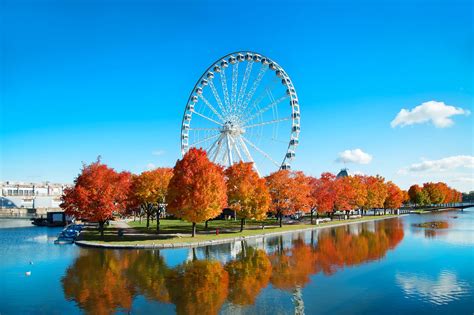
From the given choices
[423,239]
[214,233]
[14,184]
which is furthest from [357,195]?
[14,184]

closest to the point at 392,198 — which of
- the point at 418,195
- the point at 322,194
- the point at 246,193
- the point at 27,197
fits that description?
the point at 418,195

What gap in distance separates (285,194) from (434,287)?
1669 inches

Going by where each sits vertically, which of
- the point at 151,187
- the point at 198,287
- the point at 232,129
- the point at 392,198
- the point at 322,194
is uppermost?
the point at 232,129

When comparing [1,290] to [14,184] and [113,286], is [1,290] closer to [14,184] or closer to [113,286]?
[113,286]

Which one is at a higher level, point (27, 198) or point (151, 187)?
point (151, 187)

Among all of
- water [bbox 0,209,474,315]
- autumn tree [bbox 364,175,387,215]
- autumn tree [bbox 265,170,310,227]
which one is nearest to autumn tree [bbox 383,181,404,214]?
autumn tree [bbox 364,175,387,215]

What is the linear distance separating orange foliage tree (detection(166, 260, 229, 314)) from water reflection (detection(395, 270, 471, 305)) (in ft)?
37.4

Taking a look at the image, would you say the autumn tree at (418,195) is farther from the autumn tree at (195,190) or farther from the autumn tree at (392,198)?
the autumn tree at (195,190)

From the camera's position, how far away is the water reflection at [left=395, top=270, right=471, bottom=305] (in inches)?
949

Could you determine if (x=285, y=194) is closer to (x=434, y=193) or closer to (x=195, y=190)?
(x=195, y=190)

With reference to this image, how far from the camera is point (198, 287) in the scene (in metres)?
26.4

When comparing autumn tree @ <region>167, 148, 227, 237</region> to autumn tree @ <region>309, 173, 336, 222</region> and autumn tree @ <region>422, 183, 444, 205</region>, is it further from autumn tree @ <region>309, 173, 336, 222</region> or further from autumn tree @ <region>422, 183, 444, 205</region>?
autumn tree @ <region>422, 183, 444, 205</region>

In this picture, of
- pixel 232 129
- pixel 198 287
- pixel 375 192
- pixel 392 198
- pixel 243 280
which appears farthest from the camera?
pixel 392 198

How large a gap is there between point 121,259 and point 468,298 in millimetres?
26971
